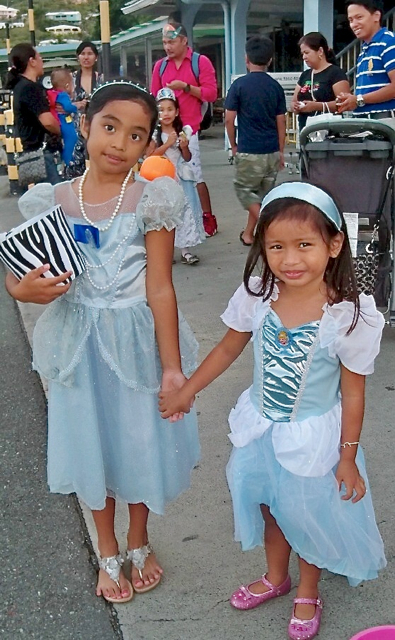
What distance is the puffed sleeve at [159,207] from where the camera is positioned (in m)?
2.14

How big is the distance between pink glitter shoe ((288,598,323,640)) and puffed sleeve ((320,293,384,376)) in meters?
0.74

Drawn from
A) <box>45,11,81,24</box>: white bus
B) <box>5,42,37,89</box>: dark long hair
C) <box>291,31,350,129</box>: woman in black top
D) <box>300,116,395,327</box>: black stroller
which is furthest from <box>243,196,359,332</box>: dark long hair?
<box>45,11,81,24</box>: white bus

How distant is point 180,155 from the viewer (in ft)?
19.9

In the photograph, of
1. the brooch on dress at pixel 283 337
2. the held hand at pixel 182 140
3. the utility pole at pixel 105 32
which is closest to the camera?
the brooch on dress at pixel 283 337

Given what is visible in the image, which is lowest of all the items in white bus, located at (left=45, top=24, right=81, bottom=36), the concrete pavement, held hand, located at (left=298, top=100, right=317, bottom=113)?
the concrete pavement

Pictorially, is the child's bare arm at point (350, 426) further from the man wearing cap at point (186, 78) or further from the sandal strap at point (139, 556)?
the man wearing cap at point (186, 78)

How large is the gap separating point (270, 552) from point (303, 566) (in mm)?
135

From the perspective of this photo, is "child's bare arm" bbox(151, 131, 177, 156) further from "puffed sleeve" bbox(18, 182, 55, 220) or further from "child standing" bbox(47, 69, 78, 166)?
"puffed sleeve" bbox(18, 182, 55, 220)

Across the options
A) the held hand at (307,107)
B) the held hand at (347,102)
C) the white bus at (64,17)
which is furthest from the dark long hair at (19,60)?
the white bus at (64,17)

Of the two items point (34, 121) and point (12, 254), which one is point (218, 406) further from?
point (34, 121)

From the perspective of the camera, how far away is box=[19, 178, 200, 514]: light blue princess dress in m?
2.21

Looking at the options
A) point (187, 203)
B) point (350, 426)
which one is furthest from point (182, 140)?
point (350, 426)

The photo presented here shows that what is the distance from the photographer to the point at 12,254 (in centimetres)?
211

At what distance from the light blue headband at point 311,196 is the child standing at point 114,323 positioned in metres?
0.34
